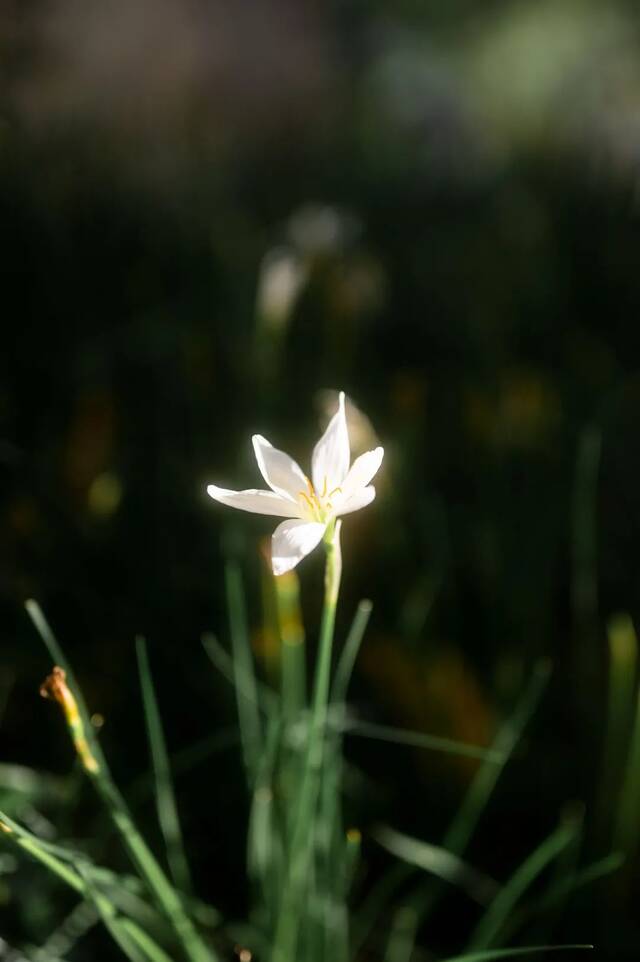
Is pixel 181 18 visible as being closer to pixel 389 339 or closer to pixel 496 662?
pixel 389 339

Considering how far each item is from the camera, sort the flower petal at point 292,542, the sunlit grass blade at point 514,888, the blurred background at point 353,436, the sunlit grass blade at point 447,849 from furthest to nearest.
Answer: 1. the blurred background at point 353,436
2. the sunlit grass blade at point 447,849
3. the sunlit grass blade at point 514,888
4. the flower petal at point 292,542

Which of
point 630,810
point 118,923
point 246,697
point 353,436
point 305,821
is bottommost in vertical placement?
point 118,923

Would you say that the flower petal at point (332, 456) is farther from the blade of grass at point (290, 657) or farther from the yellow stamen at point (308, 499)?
the blade of grass at point (290, 657)

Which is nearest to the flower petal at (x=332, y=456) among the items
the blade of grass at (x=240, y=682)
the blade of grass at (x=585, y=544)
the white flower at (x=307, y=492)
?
the white flower at (x=307, y=492)

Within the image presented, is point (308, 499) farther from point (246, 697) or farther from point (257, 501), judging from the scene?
point (246, 697)

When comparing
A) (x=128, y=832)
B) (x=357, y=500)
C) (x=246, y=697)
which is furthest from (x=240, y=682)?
(x=357, y=500)

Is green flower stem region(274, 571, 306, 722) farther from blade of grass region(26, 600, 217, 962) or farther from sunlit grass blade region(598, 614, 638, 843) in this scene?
sunlit grass blade region(598, 614, 638, 843)

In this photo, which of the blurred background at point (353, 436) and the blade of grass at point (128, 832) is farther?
the blurred background at point (353, 436)
